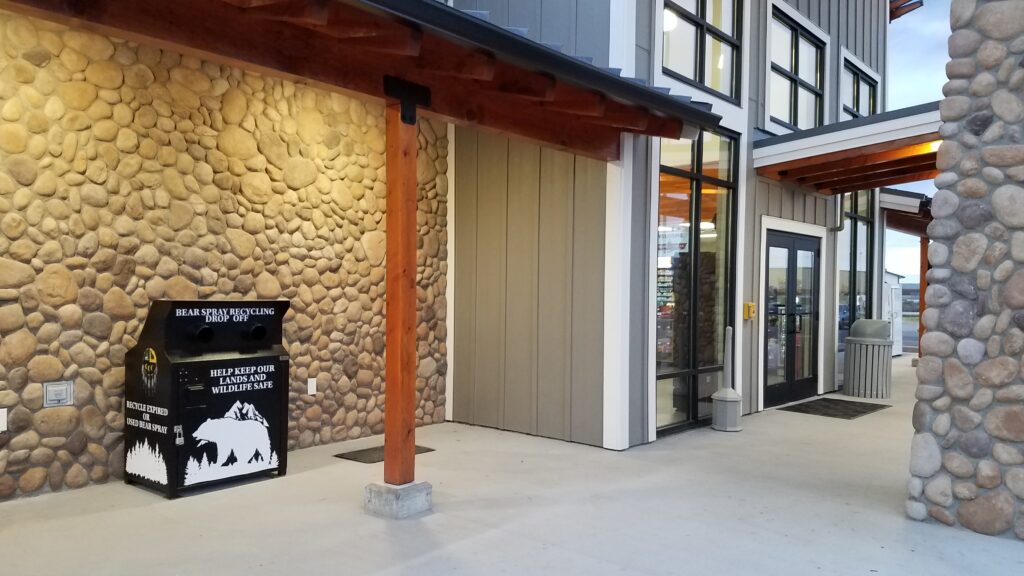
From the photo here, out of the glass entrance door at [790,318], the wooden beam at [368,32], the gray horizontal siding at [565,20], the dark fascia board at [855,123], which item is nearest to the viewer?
the wooden beam at [368,32]

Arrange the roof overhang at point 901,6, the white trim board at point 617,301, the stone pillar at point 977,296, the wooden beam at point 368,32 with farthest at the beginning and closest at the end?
the roof overhang at point 901,6 < the white trim board at point 617,301 < the stone pillar at point 977,296 < the wooden beam at point 368,32

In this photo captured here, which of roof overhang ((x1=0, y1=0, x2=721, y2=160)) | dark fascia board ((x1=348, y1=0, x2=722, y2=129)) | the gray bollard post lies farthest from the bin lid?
roof overhang ((x1=0, y1=0, x2=721, y2=160))

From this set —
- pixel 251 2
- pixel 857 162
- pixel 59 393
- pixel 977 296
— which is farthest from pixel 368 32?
pixel 857 162

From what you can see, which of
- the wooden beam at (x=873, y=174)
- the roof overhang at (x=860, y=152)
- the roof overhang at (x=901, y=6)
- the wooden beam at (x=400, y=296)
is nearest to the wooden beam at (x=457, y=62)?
the wooden beam at (x=400, y=296)

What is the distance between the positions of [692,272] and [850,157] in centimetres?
223

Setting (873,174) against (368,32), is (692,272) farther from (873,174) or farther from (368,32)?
(368,32)

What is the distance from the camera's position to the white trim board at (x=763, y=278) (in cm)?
807

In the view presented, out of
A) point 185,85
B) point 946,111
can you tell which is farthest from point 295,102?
point 946,111

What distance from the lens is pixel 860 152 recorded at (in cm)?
718

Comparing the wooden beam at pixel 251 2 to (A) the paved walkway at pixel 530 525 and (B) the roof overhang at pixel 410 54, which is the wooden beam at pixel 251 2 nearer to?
(B) the roof overhang at pixel 410 54

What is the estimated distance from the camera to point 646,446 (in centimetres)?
616

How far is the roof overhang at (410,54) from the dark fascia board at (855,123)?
250cm

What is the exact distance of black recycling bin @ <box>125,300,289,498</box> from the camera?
14.5ft

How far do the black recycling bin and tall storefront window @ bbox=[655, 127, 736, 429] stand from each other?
3.30 meters
